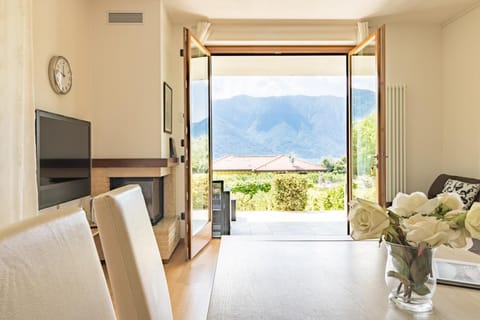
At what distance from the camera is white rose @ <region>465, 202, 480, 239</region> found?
2.90ft

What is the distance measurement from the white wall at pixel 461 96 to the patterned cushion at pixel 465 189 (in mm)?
324

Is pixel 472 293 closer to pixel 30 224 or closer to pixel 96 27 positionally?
pixel 30 224

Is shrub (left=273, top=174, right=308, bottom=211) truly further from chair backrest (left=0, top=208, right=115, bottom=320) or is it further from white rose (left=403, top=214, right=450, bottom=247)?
chair backrest (left=0, top=208, right=115, bottom=320)

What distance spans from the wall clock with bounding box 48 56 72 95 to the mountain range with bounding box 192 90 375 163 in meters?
6.15

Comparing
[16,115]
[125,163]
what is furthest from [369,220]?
[125,163]

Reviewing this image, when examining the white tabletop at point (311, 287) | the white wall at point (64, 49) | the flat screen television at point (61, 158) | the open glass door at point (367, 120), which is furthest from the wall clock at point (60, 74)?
the open glass door at point (367, 120)

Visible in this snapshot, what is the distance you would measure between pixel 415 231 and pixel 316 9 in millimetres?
3812

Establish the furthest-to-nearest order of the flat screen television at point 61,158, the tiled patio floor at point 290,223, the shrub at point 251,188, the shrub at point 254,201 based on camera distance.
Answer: the shrub at point 251,188 → the shrub at point 254,201 → the tiled patio floor at point 290,223 → the flat screen television at point 61,158

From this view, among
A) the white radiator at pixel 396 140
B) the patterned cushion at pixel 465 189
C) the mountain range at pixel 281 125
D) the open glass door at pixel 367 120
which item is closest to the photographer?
the patterned cushion at pixel 465 189

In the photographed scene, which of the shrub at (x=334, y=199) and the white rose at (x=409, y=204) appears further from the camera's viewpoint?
the shrub at (x=334, y=199)

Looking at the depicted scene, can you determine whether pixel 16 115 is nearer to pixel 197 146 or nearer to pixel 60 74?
pixel 60 74

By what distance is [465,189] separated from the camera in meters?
3.83

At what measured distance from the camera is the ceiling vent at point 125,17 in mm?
4023

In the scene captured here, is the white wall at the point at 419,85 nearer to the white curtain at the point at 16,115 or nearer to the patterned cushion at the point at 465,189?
the patterned cushion at the point at 465,189
